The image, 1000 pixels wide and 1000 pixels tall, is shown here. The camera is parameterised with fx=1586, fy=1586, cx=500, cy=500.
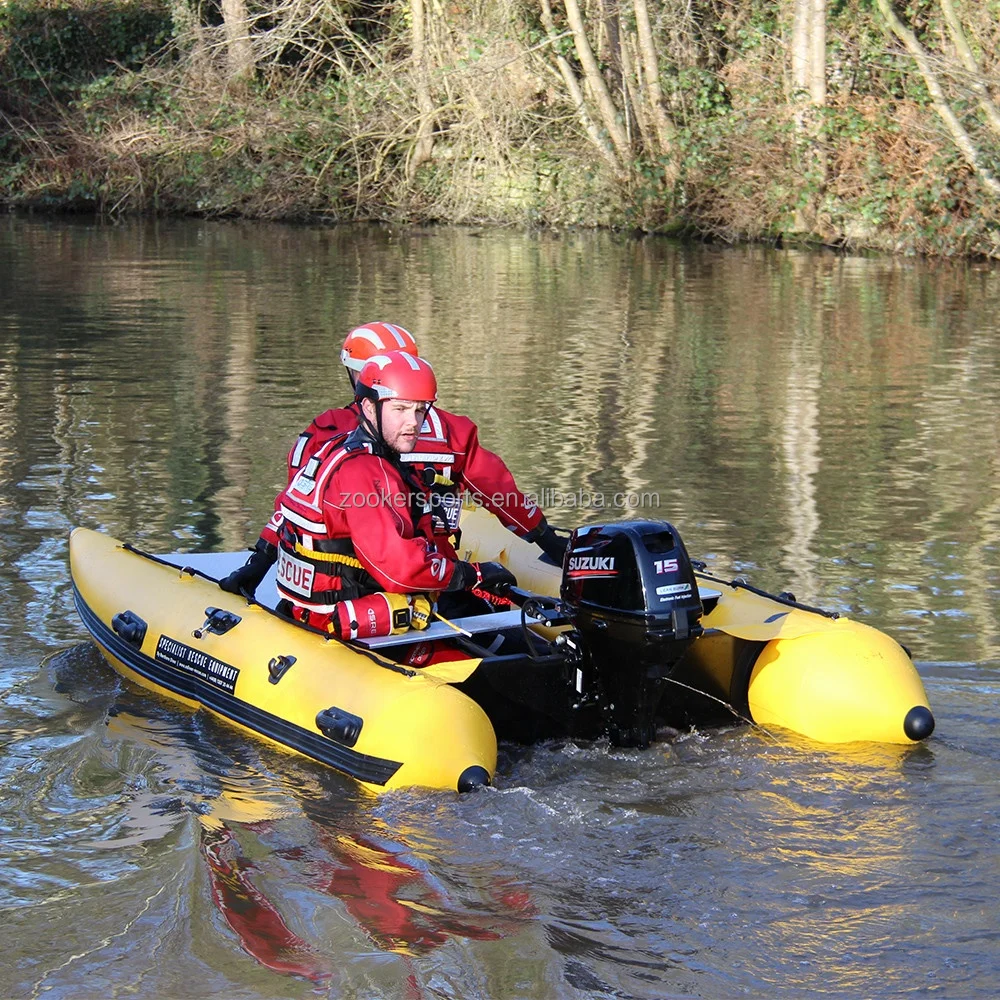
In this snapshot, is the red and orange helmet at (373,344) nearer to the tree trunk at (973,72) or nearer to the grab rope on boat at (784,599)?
the grab rope on boat at (784,599)

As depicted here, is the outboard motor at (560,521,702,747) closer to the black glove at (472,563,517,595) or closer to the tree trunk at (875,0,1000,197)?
the black glove at (472,563,517,595)

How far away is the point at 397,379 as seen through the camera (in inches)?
202

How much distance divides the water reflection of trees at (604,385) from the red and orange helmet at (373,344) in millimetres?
2347

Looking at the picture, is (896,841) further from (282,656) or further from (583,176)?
(583,176)

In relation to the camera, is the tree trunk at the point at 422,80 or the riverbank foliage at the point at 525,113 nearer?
the riverbank foliage at the point at 525,113

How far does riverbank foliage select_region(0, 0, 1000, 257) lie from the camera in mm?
20922

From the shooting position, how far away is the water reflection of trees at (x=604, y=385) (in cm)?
804

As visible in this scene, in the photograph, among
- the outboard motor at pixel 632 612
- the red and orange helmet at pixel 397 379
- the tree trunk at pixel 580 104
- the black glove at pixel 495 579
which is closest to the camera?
the outboard motor at pixel 632 612

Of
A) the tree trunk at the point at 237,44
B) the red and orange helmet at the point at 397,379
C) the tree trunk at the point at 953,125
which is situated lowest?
the red and orange helmet at the point at 397,379

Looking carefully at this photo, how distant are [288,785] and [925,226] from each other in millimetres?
17485

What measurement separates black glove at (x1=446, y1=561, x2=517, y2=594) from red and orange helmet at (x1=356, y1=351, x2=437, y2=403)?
59 centimetres

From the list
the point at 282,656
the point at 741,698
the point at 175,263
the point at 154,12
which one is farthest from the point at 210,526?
the point at 154,12

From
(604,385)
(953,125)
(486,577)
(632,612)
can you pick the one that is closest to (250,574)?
(486,577)

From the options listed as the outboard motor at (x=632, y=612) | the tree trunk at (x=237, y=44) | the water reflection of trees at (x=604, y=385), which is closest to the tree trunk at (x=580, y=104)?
the water reflection of trees at (x=604, y=385)
